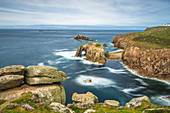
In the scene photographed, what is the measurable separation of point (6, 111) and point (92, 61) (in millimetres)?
60265

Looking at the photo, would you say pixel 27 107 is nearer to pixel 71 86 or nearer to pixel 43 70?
pixel 43 70

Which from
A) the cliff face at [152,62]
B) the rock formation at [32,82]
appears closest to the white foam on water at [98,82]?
the cliff face at [152,62]

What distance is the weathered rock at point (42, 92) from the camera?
2225 cm

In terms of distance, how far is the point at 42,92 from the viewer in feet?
78.9

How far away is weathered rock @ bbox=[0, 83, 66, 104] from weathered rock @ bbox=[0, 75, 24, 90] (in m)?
1.01

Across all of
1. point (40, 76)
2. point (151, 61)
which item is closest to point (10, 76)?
point (40, 76)

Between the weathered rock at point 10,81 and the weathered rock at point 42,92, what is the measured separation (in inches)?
39.6

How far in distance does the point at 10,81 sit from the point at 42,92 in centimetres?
651

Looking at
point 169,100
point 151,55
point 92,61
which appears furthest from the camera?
point 92,61

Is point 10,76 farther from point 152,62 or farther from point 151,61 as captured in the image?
point 151,61

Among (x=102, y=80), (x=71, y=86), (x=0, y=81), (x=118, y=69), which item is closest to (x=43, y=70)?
(x=0, y=81)

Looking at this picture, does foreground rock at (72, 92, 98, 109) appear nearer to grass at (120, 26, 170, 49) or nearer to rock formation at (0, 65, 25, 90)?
rock formation at (0, 65, 25, 90)

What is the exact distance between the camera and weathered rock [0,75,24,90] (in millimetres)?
21783

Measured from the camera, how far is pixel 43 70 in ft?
86.4
